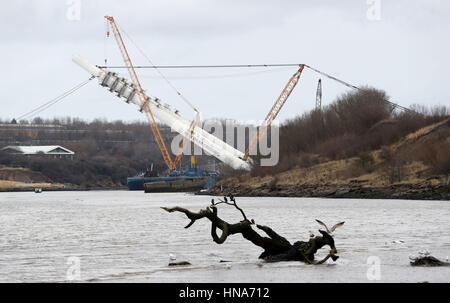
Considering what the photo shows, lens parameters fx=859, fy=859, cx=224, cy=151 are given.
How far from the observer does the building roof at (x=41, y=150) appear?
166m

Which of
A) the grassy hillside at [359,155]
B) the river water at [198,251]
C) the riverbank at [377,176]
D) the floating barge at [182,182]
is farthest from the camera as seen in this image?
the floating barge at [182,182]

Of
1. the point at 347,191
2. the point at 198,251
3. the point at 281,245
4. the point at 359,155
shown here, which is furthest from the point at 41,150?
the point at 281,245

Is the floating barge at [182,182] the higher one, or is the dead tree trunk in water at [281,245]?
the floating barge at [182,182]

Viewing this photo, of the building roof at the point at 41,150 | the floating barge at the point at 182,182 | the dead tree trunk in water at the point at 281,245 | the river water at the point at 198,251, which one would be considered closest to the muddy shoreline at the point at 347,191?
the river water at the point at 198,251

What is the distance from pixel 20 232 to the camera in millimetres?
32000

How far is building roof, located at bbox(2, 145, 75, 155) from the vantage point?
165625mm

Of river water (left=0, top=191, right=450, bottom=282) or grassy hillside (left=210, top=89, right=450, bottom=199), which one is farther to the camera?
grassy hillside (left=210, top=89, right=450, bottom=199)

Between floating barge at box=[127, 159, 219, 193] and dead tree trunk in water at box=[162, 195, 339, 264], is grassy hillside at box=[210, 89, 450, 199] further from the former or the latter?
dead tree trunk in water at box=[162, 195, 339, 264]

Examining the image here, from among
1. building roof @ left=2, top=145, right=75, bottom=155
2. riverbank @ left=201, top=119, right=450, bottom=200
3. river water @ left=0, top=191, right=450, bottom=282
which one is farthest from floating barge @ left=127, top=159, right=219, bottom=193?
building roof @ left=2, top=145, right=75, bottom=155

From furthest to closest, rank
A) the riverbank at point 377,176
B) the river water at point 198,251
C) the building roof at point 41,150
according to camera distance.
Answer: the building roof at point 41,150 < the riverbank at point 377,176 < the river water at point 198,251

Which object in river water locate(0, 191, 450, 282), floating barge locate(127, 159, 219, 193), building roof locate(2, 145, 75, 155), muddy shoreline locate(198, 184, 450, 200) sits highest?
building roof locate(2, 145, 75, 155)

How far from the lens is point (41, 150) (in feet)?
550

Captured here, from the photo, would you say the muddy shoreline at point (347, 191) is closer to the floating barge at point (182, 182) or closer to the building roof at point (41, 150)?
the floating barge at point (182, 182)
